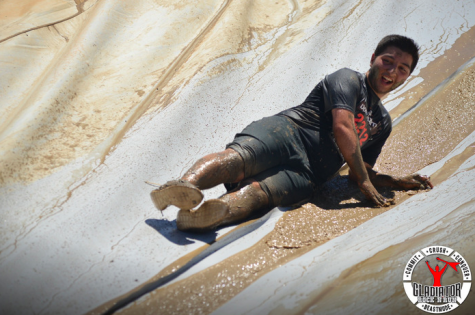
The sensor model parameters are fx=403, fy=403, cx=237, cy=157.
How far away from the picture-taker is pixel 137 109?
2.42 metres

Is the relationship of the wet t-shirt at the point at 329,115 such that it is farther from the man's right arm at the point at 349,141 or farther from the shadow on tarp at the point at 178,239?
the shadow on tarp at the point at 178,239

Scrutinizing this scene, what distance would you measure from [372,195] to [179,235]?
0.89 meters

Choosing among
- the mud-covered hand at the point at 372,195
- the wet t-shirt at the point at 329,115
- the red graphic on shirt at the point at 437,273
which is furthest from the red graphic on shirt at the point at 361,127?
the red graphic on shirt at the point at 437,273

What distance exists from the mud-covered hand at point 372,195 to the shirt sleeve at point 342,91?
338 mm

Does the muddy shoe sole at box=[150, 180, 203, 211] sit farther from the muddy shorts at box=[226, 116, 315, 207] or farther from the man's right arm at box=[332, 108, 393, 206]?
the man's right arm at box=[332, 108, 393, 206]

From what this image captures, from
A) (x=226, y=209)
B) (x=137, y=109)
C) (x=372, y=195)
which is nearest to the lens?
(x=226, y=209)

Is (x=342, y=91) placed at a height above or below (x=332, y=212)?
above

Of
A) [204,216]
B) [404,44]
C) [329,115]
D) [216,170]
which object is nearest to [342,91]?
[329,115]

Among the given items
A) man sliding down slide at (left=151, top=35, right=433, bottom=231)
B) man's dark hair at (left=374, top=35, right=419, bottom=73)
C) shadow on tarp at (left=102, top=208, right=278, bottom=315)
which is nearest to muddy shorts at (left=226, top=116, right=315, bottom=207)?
man sliding down slide at (left=151, top=35, right=433, bottom=231)

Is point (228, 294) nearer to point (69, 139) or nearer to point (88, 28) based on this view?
point (69, 139)

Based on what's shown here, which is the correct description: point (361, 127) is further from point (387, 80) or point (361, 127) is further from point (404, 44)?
point (404, 44)

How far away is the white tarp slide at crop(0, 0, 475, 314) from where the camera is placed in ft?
4.82

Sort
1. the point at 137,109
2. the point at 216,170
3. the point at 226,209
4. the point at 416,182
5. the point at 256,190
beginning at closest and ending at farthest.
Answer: the point at 226,209, the point at 216,170, the point at 256,190, the point at 416,182, the point at 137,109

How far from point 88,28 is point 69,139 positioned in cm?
103
